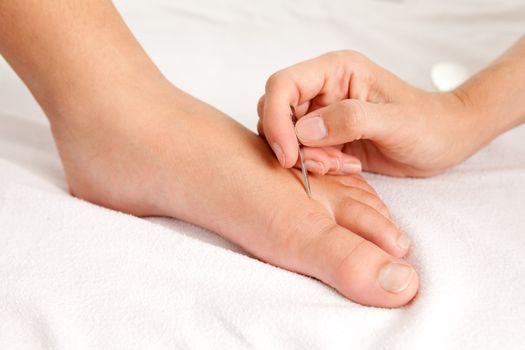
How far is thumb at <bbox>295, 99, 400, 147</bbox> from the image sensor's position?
1.02 metres

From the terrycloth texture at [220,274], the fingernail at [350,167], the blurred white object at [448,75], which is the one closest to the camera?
the terrycloth texture at [220,274]

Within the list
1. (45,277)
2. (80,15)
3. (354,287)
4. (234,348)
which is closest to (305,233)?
(354,287)

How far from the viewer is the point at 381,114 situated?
3.47ft

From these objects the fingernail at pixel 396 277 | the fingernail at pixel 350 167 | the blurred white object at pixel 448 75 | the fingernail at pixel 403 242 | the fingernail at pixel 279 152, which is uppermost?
the fingernail at pixel 279 152

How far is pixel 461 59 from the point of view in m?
1.51

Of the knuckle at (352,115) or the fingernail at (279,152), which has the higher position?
the knuckle at (352,115)

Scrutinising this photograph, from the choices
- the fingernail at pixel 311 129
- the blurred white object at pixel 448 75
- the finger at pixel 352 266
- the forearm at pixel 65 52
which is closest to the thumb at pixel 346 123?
the fingernail at pixel 311 129

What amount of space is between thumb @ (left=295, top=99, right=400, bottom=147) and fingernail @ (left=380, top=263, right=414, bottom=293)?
0.20 m

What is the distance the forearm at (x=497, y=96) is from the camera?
1.20 metres

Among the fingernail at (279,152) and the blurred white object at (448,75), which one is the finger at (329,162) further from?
the blurred white object at (448,75)

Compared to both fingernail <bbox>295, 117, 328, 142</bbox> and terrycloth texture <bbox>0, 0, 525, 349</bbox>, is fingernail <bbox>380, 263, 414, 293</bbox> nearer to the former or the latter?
terrycloth texture <bbox>0, 0, 525, 349</bbox>

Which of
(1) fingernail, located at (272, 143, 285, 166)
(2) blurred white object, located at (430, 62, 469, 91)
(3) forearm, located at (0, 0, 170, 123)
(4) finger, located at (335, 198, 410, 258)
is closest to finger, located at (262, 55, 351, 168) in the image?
(1) fingernail, located at (272, 143, 285, 166)

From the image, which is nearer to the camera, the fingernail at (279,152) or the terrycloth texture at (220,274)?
the terrycloth texture at (220,274)

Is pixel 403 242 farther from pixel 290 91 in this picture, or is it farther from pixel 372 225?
pixel 290 91
